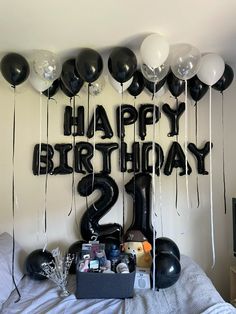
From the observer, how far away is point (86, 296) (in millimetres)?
1755

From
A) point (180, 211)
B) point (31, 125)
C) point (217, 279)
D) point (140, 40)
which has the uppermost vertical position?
point (140, 40)

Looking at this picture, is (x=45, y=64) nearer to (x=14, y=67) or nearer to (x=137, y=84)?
(x=14, y=67)

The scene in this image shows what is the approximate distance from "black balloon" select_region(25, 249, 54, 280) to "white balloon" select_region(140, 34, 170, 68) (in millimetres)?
1527

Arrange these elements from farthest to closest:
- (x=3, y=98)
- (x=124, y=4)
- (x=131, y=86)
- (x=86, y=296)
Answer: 1. (x=3, y=98)
2. (x=131, y=86)
3. (x=86, y=296)
4. (x=124, y=4)

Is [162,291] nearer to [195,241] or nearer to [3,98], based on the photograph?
[195,241]

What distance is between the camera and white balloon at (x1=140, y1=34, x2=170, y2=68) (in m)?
1.67

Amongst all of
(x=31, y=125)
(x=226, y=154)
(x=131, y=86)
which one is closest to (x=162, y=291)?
(x=226, y=154)

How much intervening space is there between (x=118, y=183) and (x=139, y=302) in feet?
3.33

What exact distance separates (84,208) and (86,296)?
0.82m

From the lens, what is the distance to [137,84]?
2271mm

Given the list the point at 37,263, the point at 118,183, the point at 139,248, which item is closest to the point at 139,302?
the point at 139,248

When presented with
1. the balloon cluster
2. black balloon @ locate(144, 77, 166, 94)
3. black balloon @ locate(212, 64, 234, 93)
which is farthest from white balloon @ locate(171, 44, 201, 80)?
black balloon @ locate(212, 64, 234, 93)

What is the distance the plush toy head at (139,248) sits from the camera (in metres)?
2.04

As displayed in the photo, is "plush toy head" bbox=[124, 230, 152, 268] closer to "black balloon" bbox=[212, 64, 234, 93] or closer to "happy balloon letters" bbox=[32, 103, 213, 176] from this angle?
"happy balloon letters" bbox=[32, 103, 213, 176]
